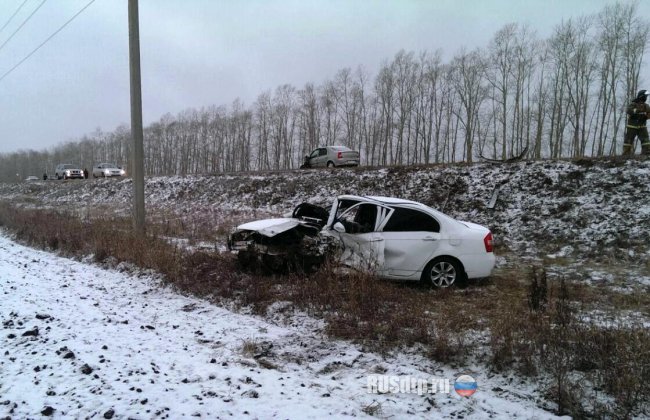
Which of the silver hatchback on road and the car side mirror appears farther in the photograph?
the silver hatchback on road

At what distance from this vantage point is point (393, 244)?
6492 millimetres

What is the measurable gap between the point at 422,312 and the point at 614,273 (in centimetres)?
508

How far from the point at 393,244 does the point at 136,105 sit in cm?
859

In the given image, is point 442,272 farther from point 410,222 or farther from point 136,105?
point 136,105

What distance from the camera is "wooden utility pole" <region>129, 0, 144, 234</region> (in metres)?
10.5

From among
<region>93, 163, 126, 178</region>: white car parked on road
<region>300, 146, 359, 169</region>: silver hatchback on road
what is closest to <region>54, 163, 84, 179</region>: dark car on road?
<region>93, 163, 126, 178</region>: white car parked on road

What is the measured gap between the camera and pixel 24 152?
124000 millimetres

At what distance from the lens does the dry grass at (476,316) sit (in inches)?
134

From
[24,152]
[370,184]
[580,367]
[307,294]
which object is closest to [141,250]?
[307,294]

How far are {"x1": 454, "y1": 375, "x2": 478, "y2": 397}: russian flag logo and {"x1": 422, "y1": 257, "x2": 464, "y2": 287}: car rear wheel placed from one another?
2.84 m

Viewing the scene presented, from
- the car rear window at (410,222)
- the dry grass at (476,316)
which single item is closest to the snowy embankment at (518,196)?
the dry grass at (476,316)

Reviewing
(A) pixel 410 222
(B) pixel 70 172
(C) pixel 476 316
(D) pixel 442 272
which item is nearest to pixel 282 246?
(A) pixel 410 222

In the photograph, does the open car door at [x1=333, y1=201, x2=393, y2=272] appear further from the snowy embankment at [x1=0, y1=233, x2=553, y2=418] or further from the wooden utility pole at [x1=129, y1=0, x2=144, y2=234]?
the wooden utility pole at [x1=129, y1=0, x2=144, y2=234]

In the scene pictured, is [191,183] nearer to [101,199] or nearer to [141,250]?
[101,199]
